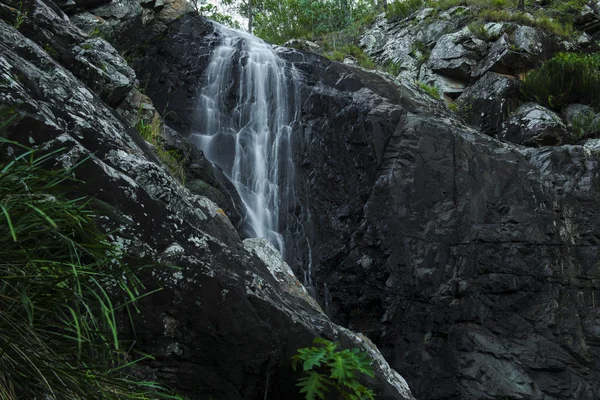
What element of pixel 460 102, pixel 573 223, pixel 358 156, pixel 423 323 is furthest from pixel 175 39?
pixel 573 223

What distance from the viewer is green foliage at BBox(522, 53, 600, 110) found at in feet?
35.8

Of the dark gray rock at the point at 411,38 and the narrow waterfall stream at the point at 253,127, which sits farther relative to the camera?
the dark gray rock at the point at 411,38

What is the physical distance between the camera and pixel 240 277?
285 cm

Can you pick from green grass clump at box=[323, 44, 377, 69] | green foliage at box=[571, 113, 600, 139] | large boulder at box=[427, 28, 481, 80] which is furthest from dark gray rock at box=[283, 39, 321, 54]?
green foliage at box=[571, 113, 600, 139]

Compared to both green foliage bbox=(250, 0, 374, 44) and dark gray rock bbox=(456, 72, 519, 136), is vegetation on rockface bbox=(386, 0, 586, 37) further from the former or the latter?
dark gray rock bbox=(456, 72, 519, 136)

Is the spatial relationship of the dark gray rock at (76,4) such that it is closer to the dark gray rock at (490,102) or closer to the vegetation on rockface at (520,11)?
the dark gray rock at (490,102)

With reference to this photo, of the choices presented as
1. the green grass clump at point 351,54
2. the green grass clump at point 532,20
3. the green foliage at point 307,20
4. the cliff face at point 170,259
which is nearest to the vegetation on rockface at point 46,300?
the cliff face at point 170,259

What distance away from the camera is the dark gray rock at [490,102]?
1122 centimetres

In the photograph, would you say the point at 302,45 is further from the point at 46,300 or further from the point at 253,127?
the point at 46,300

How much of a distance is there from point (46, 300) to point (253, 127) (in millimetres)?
7906

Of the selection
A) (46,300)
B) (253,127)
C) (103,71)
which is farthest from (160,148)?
(46,300)

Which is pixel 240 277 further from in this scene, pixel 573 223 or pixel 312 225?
pixel 573 223

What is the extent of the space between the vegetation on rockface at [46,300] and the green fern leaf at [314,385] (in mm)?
1002

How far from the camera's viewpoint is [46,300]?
1612mm
